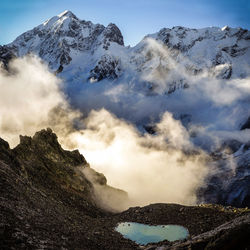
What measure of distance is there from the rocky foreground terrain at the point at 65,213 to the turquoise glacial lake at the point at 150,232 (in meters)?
1.76

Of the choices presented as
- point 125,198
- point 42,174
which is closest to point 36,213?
point 42,174

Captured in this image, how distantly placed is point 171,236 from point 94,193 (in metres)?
46.5

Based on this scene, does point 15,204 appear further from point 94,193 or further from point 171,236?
point 94,193

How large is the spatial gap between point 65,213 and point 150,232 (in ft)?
48.9

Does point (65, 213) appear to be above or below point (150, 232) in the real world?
below

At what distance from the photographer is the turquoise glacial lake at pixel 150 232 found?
143ft

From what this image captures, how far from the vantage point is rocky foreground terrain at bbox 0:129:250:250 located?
77.3 feet

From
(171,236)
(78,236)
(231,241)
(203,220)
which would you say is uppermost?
(203,220)

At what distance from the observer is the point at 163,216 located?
5606cm

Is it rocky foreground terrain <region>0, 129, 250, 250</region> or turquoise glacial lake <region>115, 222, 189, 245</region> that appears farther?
turquoise glacial lake <region>115, 222, 189, 245</region>

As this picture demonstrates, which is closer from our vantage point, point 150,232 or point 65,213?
point 65,213

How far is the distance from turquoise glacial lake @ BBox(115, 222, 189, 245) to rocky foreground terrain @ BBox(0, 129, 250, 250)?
176 cm

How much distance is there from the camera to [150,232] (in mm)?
48156

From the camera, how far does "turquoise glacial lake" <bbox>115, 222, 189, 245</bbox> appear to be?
4366 cm
